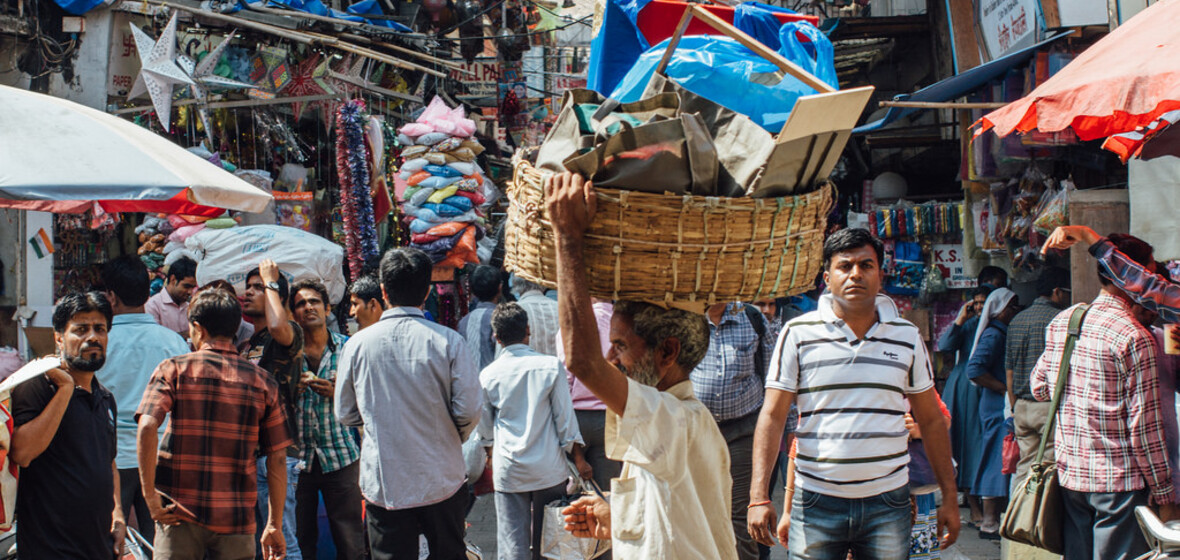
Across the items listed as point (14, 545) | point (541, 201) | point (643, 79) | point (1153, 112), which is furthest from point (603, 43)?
point (14, 545)

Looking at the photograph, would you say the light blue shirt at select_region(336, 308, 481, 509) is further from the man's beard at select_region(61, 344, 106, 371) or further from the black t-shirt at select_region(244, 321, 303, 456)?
the man's beard at select_region(61, 344, 106, 371)

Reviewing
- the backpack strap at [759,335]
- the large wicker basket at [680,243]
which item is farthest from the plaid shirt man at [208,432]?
the backpack strap at [759,335]

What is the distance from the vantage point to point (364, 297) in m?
5.98

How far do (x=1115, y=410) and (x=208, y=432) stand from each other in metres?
4.22

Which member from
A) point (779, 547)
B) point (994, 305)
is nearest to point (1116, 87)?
point (994, 305)

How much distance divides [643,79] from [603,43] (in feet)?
3.47

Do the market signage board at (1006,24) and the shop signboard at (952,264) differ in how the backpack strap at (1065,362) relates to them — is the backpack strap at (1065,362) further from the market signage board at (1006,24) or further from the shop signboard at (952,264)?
the shop signboard at (952,264)

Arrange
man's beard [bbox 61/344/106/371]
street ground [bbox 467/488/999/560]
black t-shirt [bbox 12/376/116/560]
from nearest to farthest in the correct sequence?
1. black t-shirt [bbox 12/376/116/560]
2. man's beard [bbox 61/344/106/371]
3. street ground [bbox 467/488/999/560]

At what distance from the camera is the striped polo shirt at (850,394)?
412 cm

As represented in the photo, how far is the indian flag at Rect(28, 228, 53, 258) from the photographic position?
817 cm

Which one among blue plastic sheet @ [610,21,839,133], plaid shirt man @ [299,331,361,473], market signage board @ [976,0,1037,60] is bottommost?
plaid shirt man @ [299,331,361,473]

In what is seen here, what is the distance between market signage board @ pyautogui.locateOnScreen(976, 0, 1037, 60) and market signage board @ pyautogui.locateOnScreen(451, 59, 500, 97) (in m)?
6.11

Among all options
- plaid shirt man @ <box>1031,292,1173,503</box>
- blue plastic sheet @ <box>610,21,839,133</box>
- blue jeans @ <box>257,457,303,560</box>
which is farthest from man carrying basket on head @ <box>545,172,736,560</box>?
blue jeans @ <box>257,457,303,560</box>

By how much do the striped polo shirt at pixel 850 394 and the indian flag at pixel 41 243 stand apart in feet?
21.6
